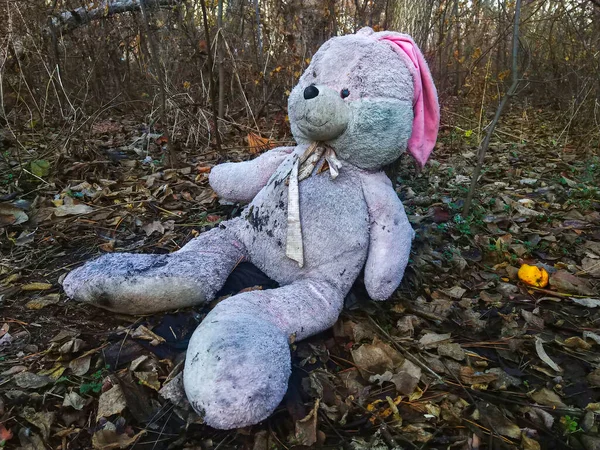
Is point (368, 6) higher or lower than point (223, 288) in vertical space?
higher

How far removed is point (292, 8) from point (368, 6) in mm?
1120

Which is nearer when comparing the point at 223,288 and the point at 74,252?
the point at 223,288

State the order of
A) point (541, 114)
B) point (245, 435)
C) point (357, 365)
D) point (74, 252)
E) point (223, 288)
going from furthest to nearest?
1. point (541, 114)
2. point (74, 252)
3. point (223, 288)
4. point (357, 365)
5. point (245, 435)

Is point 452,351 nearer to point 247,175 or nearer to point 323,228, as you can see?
point 323,228

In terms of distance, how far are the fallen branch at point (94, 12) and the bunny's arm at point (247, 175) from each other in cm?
261

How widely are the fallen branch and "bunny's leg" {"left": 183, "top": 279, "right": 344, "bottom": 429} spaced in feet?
11.7

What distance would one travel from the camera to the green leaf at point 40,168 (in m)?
2.97

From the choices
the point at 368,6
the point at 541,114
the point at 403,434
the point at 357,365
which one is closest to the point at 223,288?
the point at 357,365

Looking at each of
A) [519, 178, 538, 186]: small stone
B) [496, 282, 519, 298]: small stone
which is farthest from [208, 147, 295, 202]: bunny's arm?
[519, 178, 538, 186]: small stone

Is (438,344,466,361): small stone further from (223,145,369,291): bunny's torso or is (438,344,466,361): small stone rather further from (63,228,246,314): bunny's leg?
(63,228,246,314): bunny's leg

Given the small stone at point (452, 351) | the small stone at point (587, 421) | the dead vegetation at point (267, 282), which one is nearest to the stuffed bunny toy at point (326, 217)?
the dead vegetation at point (267, 282)

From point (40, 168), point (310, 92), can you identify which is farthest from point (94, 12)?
point (310, 92)

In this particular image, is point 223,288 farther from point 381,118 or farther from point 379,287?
point 381,118

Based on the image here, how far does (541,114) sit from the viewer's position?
5.88 metres
